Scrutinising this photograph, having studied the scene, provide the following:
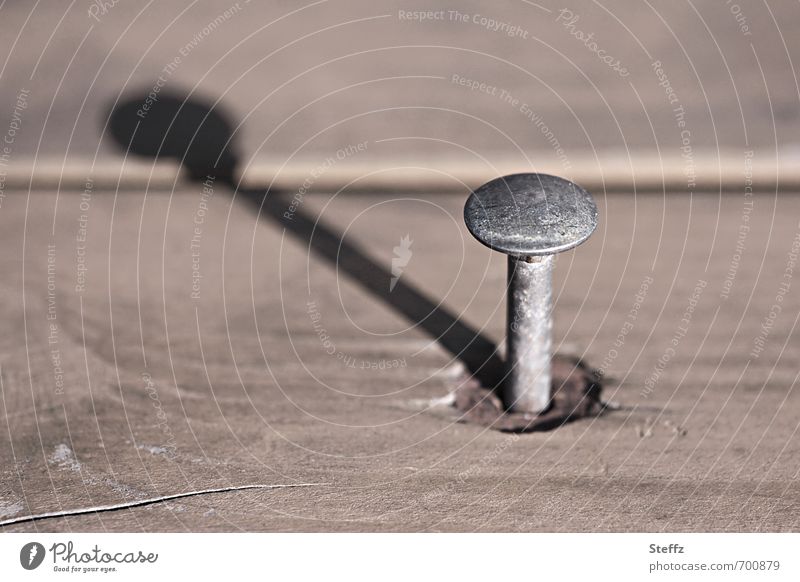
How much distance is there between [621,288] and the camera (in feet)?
17.0

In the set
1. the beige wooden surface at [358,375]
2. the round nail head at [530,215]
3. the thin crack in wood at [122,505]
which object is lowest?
the thin crack in wood at [122,505]

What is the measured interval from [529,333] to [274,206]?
1.92m

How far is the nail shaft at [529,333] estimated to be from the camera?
426 cm

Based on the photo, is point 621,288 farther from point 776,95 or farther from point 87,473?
point 87,473

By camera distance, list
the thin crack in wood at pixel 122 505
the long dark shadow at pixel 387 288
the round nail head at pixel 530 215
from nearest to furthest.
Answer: the round nail head at pixel 530 215
the thin crack in wood at pixel 122 505
the long dark shadow at pixel 387 288

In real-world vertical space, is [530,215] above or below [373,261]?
above

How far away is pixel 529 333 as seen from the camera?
14.5 feet

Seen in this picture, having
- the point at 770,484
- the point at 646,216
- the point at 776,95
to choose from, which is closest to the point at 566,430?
the point at 770,484

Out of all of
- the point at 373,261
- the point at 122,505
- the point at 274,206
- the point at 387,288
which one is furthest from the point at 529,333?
the point at 274,206

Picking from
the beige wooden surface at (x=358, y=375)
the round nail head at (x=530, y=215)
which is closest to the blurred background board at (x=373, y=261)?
the beige wooden surface at (x=358, y=375)

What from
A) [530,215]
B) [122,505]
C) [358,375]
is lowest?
[122,505]

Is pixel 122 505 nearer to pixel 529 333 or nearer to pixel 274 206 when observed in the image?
pixel 529 333

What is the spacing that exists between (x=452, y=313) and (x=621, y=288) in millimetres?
850

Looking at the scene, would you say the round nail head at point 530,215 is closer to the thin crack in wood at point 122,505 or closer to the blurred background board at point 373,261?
the blurred background board at point 373,261
